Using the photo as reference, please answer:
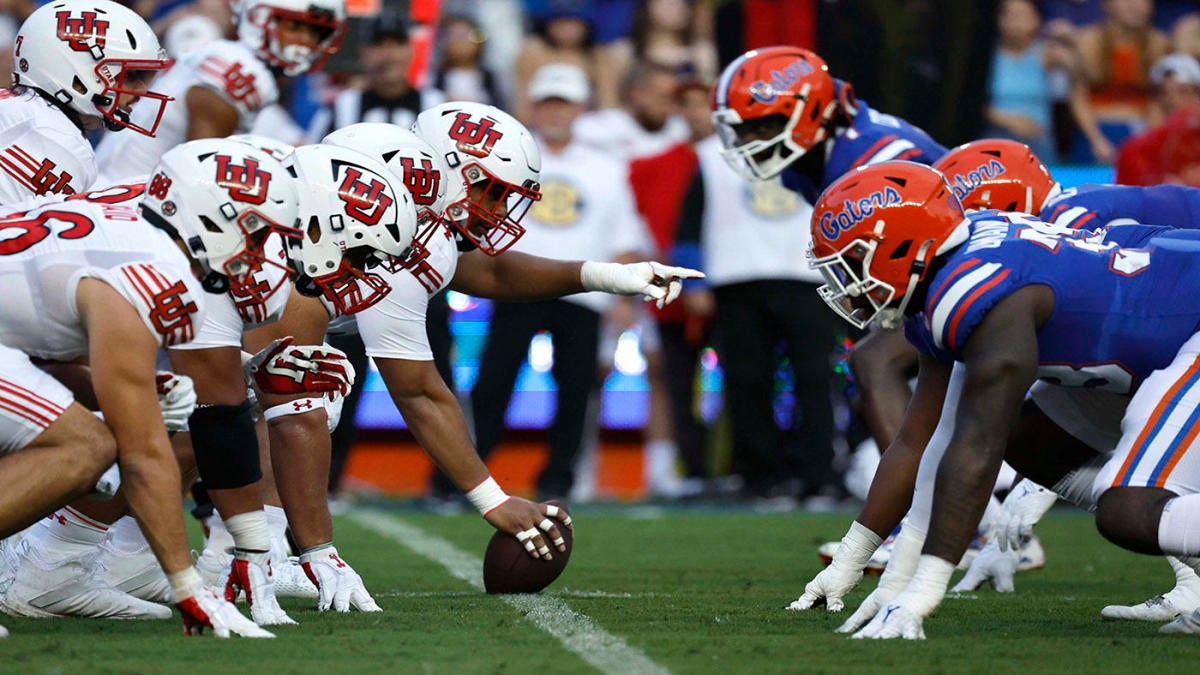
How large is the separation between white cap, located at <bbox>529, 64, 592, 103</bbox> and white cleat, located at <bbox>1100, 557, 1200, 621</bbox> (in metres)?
5.00

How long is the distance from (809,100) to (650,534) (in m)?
2.29

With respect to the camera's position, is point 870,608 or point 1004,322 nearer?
point 1004,322

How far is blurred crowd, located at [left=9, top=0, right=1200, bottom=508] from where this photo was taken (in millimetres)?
9102

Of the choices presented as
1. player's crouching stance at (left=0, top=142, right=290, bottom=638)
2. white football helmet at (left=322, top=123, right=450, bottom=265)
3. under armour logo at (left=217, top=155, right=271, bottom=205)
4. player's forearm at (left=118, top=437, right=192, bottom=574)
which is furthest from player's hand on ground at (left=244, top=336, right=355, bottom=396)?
player's forearm at (left=118, top=437, right=192, bottom=574)

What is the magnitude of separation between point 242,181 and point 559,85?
202 inches

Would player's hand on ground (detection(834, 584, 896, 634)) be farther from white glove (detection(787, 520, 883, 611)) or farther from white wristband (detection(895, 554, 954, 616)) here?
white glove (detection(787, 520, 883, 611))

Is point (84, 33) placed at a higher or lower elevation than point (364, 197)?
higher

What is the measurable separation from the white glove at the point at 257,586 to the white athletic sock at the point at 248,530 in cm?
2

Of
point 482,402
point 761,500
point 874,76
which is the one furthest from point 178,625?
point 874,76

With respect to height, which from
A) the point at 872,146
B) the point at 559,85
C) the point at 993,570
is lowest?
the point at 993,570

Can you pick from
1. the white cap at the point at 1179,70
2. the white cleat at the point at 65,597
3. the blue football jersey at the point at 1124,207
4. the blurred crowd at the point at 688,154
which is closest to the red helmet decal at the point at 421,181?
the white cleat at the point at 65,597

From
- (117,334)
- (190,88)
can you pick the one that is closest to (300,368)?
(117,334)

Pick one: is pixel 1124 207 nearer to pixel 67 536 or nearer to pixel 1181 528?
pixel 1181 528

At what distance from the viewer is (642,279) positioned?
18.7ft
